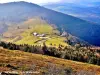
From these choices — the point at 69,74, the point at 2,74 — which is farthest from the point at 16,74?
the point at 69,74

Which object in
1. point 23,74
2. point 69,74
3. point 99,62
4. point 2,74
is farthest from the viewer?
point 99,62

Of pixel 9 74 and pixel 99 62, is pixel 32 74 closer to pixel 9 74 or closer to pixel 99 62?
pixel 9 74

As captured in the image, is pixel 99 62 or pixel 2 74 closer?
pixel 2 74

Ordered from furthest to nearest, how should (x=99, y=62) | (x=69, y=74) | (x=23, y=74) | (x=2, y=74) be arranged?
(x=99, y=62), (x=69, y=74), (x=23, y=74), (x=2, y=74)

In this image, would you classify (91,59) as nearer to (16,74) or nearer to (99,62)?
(99,62)

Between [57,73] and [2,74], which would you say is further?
[57,73]

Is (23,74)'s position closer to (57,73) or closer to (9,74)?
(9,74)

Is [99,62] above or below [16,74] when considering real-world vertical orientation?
below

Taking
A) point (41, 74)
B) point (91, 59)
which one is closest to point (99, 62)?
point (91, 59)

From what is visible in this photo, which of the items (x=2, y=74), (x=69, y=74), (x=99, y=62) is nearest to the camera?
(x=2, y=74)
